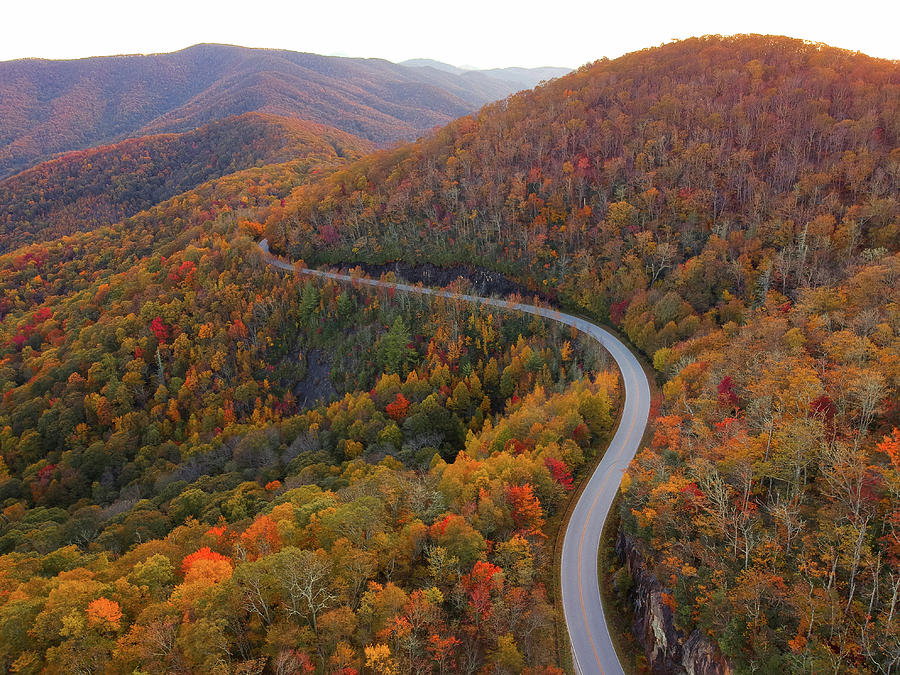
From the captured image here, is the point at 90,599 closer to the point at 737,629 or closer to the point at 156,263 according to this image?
the point at 737,629

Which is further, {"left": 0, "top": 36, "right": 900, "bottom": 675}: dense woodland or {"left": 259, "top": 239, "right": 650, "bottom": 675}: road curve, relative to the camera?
{"left": 259, "top": 239, "right": 650, "bottom": 675}: road curve

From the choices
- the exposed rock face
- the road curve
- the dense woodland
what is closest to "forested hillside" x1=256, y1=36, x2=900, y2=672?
the dense woodland

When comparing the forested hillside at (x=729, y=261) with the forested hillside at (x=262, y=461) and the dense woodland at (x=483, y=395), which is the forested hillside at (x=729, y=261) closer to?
the dense woodland at (x=483, y=395)

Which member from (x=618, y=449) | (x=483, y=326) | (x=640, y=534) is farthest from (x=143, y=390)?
(x=640, y=534)

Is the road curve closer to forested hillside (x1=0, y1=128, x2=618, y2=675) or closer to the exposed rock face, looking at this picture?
forested hillside (x1=0, y1=128, x2=618, y2=675)

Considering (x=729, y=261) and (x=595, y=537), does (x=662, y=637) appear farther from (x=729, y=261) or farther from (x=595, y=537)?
(x=729, y=261)

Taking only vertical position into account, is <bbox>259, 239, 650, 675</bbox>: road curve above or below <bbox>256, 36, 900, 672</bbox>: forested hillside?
below
